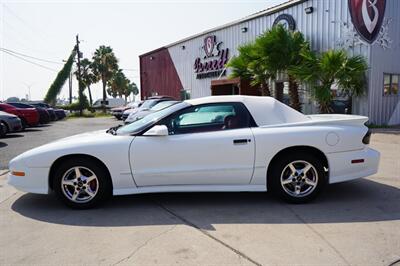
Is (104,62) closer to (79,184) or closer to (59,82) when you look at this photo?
(59,82)

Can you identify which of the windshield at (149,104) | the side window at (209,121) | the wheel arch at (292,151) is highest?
the windshield at (149,104)

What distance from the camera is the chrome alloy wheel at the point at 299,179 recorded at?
14.8 feet

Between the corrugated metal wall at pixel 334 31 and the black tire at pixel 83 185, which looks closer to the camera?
the black tire at pixel 83 185

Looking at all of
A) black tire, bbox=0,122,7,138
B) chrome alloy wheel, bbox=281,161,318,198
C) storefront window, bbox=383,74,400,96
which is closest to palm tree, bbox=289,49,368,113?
storefront window, bbox=383,74,400,96

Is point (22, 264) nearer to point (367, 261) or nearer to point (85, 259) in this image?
point (85, 259)

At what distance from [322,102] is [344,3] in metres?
4.01

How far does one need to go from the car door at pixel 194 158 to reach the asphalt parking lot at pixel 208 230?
37 centimetres

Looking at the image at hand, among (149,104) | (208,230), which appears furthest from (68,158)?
(149,104)

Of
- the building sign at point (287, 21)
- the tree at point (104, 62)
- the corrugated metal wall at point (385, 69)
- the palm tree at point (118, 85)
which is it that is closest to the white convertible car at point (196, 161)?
the corrugated metal wall at point (385, 69)

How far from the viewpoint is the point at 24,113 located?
17375 mm

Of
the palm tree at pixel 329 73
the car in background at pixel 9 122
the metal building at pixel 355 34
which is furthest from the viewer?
the car in background at pixel 9 122

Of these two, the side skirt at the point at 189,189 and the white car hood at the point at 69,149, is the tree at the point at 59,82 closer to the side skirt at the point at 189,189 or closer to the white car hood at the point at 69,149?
A: the white car hood at the point at 69,149

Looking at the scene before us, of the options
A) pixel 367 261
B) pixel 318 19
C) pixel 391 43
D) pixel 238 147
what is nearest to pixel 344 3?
pixel 318 19

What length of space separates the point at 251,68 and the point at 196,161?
38.4ft
